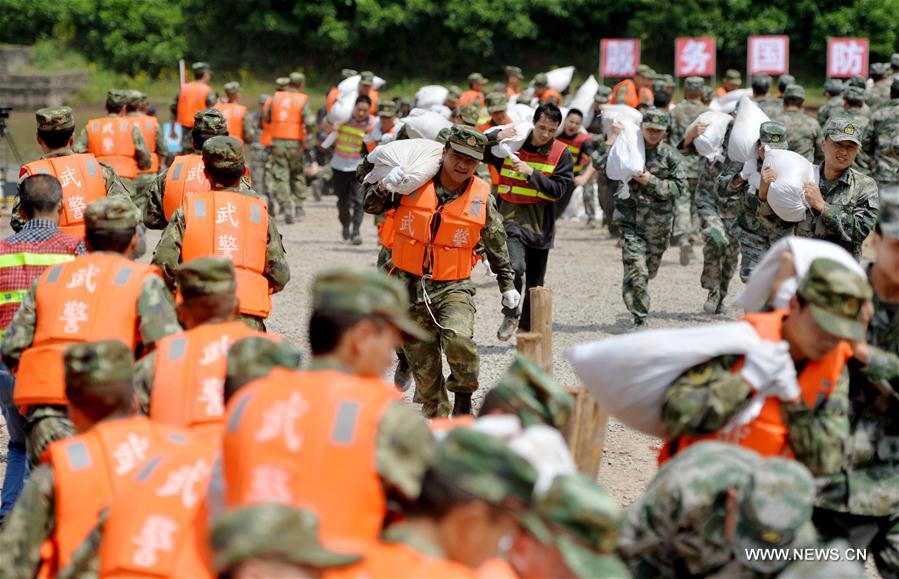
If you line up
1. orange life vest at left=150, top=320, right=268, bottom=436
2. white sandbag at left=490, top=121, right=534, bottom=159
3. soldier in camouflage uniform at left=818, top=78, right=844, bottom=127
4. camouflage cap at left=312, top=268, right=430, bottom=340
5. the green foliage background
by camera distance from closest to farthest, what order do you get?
camouflage cap at left=312, top=268, right=430, bottom=340 < orange life vest at left=150, top=320, right=268, bottom=436 < white sandbag at left=490, top=121, right=534, bottom=159 < soldier in camouflage uniform at left=818, top=78, right=844, bottom=127 < the green foliage background

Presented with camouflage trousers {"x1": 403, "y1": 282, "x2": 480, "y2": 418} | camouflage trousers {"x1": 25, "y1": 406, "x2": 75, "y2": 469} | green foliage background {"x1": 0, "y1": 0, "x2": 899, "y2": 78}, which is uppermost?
green foliage background {"x1": 0, "y1": 0, "x2": 899, "y2": 78}

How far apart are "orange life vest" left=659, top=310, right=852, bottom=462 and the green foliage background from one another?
32.5 meters

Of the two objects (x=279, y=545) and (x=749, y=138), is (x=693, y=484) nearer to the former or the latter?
(x=279, y=545)

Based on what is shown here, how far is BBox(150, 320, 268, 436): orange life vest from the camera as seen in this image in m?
4.84

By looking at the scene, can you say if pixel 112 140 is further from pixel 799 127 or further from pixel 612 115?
pixel 799 127

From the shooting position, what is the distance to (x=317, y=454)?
3.47 metres

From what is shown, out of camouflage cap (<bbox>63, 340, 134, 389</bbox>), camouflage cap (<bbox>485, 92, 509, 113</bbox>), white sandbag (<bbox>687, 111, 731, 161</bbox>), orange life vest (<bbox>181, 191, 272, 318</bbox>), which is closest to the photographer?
camouflage cap (<bbox>63, 340, 134, 389</bbox>)

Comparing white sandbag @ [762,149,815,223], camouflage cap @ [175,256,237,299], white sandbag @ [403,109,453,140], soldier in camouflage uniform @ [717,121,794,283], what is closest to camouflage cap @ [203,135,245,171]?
camouflage cap @ [175,256,237,299]

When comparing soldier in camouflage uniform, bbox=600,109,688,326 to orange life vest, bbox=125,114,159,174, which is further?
orange life vest, bbox=125,114,159,174

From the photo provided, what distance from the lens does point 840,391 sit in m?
4.57

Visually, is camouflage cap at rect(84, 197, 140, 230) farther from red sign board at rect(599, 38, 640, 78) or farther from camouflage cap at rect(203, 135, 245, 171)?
red sign board at rect(599, 38, 640, 78)

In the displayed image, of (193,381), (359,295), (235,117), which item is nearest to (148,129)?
(235,117)

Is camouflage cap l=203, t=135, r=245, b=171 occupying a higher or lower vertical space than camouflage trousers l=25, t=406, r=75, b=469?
higher

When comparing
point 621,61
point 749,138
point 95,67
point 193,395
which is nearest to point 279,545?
point 193,395
